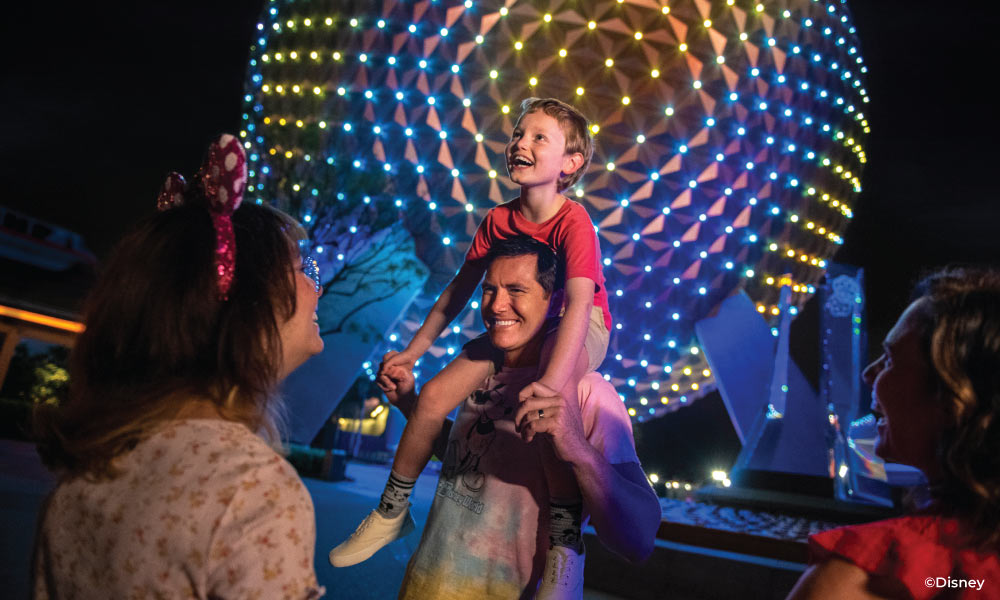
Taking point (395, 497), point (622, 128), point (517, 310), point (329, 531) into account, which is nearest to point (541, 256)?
point (517, 310)

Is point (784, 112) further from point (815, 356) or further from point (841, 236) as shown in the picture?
point (815, 356)

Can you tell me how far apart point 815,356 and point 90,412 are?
6.78 meters

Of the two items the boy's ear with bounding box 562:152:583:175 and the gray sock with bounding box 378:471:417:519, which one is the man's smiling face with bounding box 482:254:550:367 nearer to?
the boy's ear with bounding box 562:152:583:175

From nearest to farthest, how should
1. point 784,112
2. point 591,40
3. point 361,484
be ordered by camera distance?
point 591,40 → point 784,112 → point 361,484

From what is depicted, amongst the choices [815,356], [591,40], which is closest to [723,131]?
[591,40]

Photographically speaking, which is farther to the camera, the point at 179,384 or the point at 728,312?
the point at 728,312

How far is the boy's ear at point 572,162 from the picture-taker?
7.34 ft

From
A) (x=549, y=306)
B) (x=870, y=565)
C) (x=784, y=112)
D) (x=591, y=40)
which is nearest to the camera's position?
(x=870, y=565)

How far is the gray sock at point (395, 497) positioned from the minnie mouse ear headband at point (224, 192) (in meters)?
1.13

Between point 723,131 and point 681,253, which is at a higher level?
point 723,131

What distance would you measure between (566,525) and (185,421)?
1.09m

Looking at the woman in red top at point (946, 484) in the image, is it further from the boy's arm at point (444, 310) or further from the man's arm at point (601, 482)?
the boy's arm at point (444, 310)

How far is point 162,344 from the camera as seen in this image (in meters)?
1.19

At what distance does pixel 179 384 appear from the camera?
1.21 m
